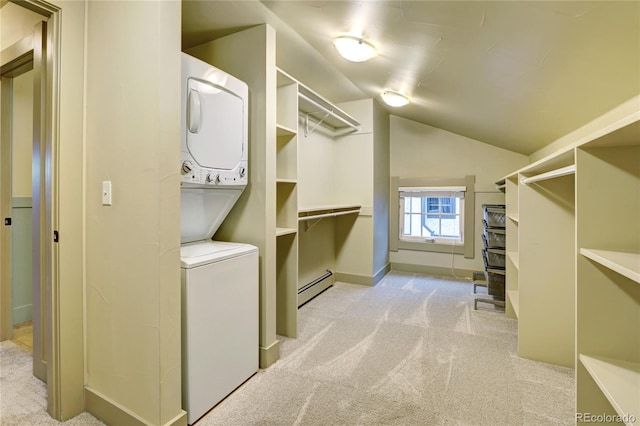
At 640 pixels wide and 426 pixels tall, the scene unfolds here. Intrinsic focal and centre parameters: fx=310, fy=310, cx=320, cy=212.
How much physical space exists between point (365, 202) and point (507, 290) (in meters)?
1.78

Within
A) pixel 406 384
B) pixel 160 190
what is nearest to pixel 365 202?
pixel 406 384

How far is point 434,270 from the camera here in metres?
4.47

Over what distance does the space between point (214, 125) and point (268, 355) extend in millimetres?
1496

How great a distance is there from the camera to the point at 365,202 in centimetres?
393

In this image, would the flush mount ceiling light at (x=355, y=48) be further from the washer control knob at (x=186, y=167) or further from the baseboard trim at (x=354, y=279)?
the baseboard trim at (x=354, y=279)

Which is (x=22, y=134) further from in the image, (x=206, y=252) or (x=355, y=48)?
(x=355, y=48)

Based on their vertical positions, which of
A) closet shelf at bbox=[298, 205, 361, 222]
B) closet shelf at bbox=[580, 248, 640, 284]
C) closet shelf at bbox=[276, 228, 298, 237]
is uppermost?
closet shelf at bbox=[298, 205, 361, 222]

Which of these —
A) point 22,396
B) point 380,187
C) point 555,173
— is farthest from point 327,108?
point 22,396

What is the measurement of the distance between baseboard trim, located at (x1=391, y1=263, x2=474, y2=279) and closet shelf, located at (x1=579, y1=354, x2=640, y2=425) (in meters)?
3.49

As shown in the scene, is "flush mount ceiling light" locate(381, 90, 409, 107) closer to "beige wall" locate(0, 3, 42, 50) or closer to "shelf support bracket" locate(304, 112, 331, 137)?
"shelf support bracket" locate(304, 112, 331, 137)

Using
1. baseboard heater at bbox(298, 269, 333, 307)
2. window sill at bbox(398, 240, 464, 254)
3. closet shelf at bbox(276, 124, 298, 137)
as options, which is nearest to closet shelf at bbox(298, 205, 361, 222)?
closet shelf at bbox(276, 124, 298, 137)

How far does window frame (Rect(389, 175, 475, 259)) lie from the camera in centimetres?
423

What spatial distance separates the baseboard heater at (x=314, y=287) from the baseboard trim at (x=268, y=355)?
42.3 inches

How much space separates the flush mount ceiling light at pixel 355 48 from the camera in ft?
6.38
